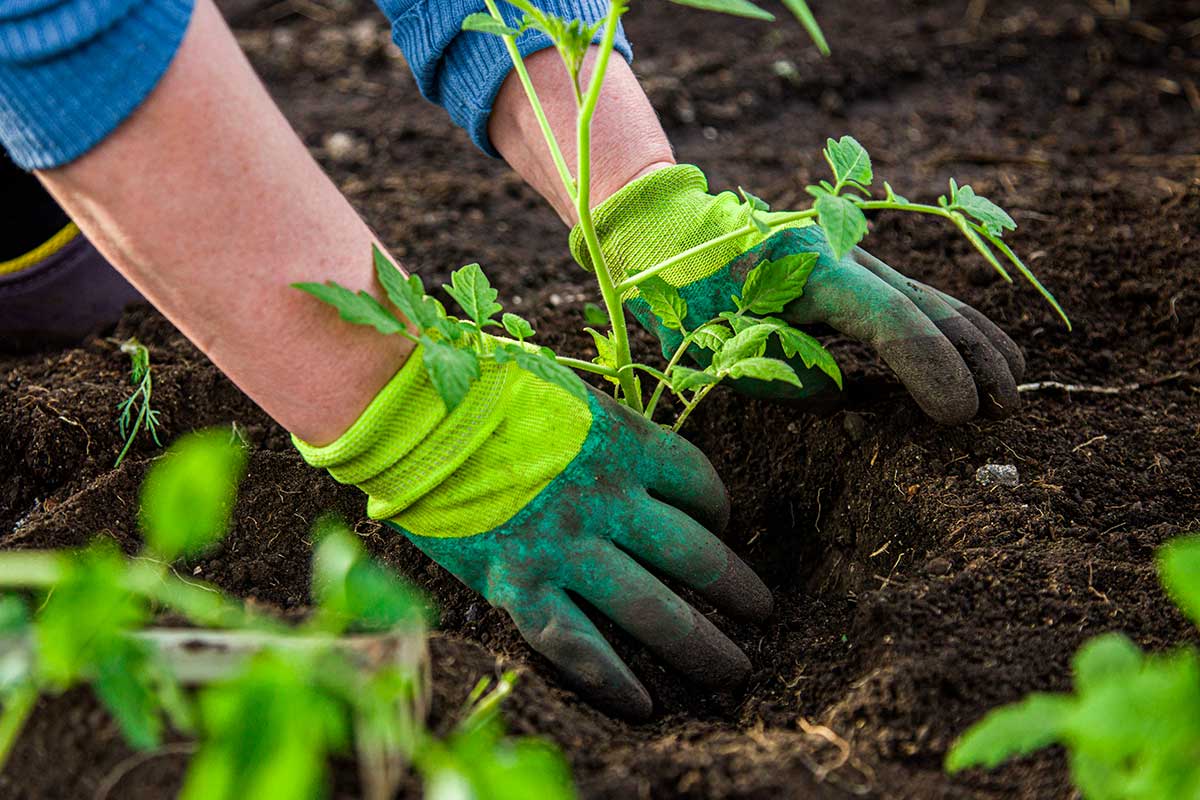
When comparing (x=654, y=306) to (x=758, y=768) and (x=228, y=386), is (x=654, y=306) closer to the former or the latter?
(x=758, y=768)

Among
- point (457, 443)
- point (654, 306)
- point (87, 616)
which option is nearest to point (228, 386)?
point (457, 443)

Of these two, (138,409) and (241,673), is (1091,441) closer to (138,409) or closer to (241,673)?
(241,673)

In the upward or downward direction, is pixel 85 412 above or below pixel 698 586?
above

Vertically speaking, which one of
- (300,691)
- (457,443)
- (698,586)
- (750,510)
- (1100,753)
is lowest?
(750,510)

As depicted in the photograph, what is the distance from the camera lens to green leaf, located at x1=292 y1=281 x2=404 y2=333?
125 cm

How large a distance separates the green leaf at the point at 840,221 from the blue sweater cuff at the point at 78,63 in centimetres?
72

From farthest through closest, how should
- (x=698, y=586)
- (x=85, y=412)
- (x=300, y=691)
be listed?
(x=85, y=412) < (x=698, y=586) < (x=300, y=691)

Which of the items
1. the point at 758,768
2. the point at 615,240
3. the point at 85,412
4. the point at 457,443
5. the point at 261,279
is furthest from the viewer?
the point at 85,412

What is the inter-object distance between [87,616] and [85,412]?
3.61 ft

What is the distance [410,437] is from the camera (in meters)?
1.40

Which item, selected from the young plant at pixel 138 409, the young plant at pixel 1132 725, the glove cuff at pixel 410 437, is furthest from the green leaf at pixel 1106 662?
the young plant at pixel 138 409

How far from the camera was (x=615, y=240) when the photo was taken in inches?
67.3

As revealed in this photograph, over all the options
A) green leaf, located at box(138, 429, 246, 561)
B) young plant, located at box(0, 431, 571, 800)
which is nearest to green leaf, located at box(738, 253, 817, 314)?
young plant, located at box(0, 431, 571, 800)

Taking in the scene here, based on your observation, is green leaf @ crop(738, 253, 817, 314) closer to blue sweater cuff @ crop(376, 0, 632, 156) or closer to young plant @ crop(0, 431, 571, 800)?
blue sweater cuff @ crop(376, 0, 632, 156)
